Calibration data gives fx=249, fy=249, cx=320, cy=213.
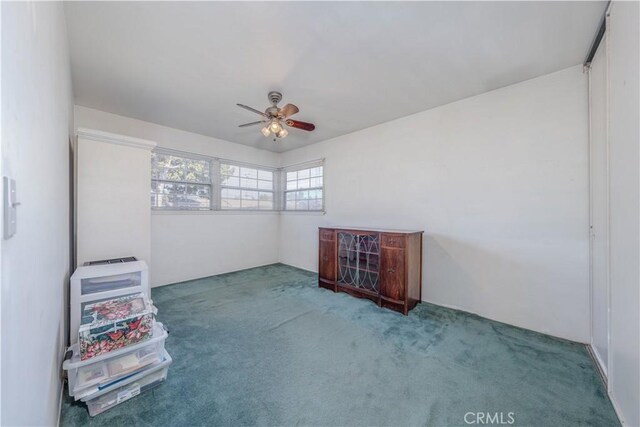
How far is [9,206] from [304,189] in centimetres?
441

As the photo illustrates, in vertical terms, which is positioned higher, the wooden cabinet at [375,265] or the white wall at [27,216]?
the white wall at [27,216]

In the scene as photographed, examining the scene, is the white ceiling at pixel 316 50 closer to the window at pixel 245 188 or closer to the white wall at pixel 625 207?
the white wall at pixel 625 207

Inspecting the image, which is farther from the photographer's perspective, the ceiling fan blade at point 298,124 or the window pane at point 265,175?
the window pane at point 265,175

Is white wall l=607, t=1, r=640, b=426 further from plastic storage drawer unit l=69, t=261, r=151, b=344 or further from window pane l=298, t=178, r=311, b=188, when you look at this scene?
window pane l=298, t=178, r=311, b=188

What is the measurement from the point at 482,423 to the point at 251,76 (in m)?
3.21

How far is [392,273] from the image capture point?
2982 millimetres

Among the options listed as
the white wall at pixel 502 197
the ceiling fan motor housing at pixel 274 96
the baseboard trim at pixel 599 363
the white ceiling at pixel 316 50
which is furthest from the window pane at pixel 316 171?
the baseboard trim at pixel 599 363

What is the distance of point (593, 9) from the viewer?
1.66 m

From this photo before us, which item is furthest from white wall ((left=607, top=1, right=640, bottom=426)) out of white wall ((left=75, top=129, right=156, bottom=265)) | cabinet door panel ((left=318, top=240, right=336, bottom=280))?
white wall ((left=75, top=129, right=156, bottom=265))

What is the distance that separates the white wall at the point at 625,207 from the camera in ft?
4.32

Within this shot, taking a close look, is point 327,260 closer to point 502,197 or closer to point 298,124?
point 298,124

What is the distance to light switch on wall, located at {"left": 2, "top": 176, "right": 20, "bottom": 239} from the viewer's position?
1.88 ft

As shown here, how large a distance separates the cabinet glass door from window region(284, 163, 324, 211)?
4.06 feet

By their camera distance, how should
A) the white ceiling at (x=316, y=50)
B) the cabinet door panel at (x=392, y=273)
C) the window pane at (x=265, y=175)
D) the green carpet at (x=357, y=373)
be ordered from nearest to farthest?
the green carpet at (x=357, y=373)
the white ceiling at (x=316, y=50)
the cabinet door panel at (x=392, y=273)
the window pane at (x=265, y=175)
